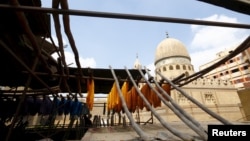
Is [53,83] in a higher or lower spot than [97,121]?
higher

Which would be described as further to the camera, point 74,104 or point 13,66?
point 74,104

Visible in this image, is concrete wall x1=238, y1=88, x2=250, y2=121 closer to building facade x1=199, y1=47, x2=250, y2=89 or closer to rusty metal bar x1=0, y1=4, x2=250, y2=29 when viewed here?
rusty metal bar x1=0, y1=4, x2=250, y2=29

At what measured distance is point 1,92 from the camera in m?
6.29

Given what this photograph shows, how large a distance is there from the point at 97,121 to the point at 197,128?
659cm

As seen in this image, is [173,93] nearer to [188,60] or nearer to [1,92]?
[188,60]

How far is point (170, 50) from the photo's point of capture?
38.2m

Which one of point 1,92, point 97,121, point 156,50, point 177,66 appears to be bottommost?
point 97,121

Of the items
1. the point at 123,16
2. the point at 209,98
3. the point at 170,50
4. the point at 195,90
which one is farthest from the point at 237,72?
the point at 123,16

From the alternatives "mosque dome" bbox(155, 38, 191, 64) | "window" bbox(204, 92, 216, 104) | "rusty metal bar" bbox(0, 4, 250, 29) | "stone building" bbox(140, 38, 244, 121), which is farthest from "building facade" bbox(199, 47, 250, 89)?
"rusty metal bar" bbox(0, 4, 250, 29)

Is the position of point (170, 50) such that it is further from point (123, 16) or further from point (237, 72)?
point (123, 16)

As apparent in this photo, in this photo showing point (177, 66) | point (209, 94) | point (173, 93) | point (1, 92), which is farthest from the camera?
point (177, 66)

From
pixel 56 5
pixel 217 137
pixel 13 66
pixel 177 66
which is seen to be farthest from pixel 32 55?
pixel 177 66

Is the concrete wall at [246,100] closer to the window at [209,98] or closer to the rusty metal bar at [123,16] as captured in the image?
the rusty metal bar at [123,16]

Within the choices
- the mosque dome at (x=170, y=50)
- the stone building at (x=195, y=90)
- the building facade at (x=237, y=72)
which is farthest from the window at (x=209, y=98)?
the building facade at (x=237, y=72)
